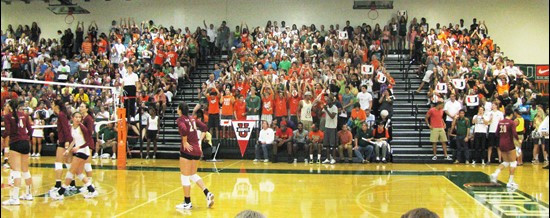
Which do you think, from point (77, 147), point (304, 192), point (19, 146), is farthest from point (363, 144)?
point (19, 146)

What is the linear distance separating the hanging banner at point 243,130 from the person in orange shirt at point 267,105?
20.5 inches

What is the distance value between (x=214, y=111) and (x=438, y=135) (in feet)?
24.4

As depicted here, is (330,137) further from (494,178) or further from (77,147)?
(77,147)

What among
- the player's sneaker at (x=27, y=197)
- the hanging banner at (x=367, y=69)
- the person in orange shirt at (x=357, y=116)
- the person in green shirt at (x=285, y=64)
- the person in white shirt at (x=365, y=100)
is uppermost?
the person in green shirt at (x=285, y=64)

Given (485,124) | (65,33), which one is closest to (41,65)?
(65,33)

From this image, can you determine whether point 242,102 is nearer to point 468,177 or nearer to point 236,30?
point 468,177

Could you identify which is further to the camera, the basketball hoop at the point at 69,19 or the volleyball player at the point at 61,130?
the basketball hoop at the point at 69,19

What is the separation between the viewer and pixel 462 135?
17.1 m

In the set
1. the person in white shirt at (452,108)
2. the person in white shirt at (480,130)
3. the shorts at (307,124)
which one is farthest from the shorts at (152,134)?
the person in white shirt at (480,130)

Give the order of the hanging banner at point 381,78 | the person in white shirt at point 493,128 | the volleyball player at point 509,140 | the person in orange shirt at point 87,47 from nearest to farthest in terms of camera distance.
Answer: the volleyball player at point 509,140
the person in white shirt at point 493,128
the hanging banner at point 381,78
the person in orange shirt at point 87,47

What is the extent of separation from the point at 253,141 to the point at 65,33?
48.6ft

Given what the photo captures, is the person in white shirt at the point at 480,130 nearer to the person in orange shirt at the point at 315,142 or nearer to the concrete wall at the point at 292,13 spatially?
the person in orange shirt at the point at 315,142

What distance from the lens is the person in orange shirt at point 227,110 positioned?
1841cm

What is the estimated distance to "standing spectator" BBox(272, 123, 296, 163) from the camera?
57.3ft
